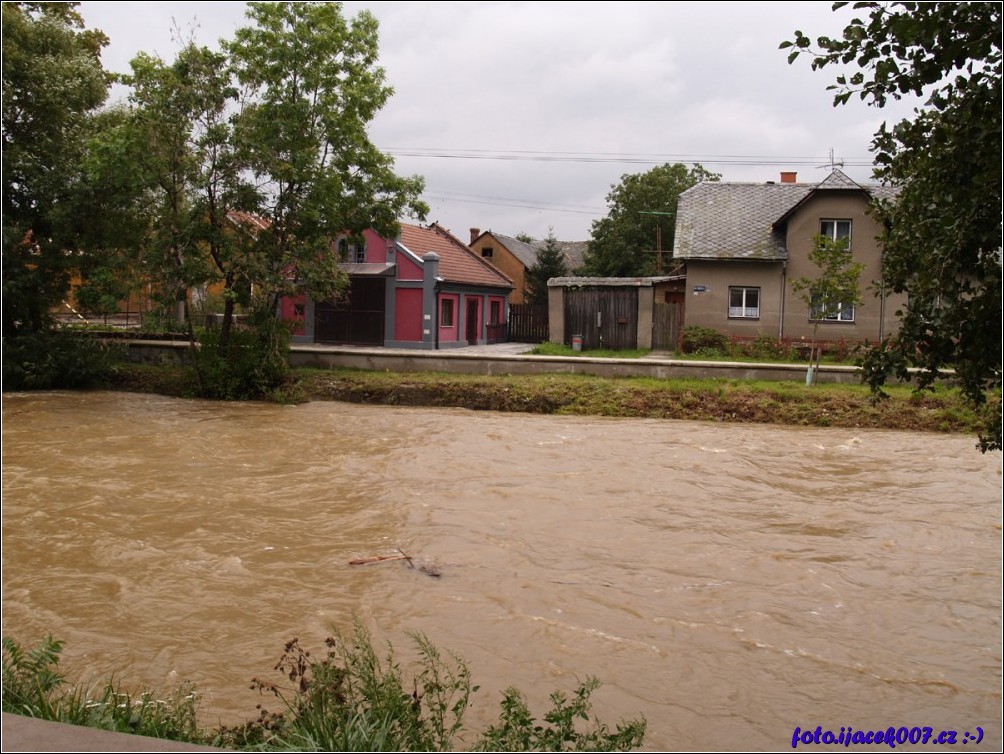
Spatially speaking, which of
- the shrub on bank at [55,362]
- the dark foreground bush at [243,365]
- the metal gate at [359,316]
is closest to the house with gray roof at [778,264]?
the metal gate at [359,316]

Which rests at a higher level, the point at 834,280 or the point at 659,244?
the point at 659,244

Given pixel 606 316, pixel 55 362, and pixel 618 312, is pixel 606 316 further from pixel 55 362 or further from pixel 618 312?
pixel 55 362

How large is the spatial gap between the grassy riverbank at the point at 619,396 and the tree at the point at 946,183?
622 inches

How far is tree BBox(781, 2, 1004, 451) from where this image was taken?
3391mm

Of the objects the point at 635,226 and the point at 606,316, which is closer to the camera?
the point at 606,316

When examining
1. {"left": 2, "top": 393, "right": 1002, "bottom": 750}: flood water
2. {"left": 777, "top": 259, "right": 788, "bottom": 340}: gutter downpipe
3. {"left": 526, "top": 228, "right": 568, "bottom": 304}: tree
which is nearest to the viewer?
{"left": 2, "top": 393, "right": 1002, "bottom": 750}: flood water

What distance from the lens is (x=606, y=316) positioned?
107 ft

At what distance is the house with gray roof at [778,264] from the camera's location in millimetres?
29109

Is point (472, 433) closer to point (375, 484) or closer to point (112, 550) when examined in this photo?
point (375, 484)

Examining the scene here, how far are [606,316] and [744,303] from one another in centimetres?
504

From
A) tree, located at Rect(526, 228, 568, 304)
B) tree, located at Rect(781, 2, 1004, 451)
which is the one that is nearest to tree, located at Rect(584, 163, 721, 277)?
tree, located at Rect(526, 228, 568, 304)

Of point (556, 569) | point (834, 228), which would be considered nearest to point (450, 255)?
point (834, 228)

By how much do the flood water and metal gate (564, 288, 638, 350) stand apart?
52.0ft

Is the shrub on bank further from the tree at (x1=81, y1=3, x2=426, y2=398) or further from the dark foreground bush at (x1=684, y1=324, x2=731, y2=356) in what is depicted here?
the dark foreground bush at (x1=684, y1=324, x2=731, y2=356)
